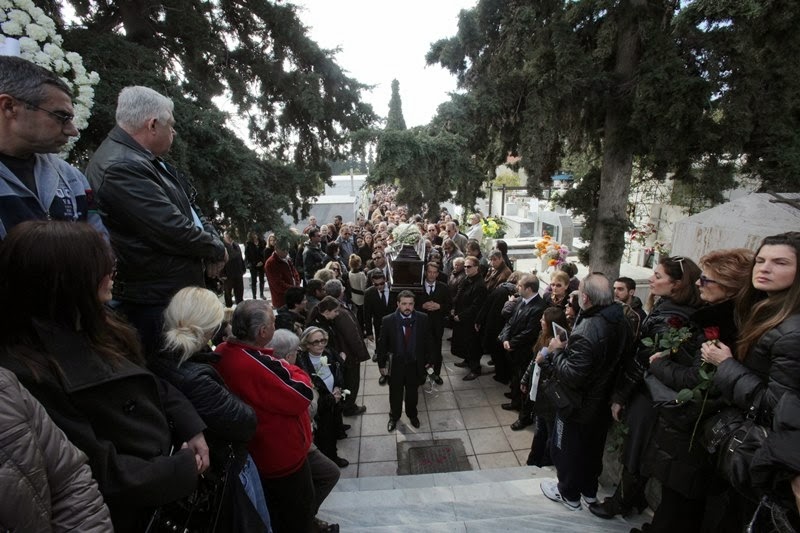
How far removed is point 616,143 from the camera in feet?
22.6

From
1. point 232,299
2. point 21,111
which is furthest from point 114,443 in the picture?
point 232,299

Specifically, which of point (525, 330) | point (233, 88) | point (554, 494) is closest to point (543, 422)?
point (554, 494)

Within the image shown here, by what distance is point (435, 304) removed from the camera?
250 inches

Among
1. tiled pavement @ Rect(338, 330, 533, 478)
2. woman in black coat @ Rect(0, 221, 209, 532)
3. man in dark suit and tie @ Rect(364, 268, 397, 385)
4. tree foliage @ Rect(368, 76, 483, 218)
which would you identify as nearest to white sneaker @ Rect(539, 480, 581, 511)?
tiled pavement @ Rect(338, 330, 533, 478)

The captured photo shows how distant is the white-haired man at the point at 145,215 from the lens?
205cm

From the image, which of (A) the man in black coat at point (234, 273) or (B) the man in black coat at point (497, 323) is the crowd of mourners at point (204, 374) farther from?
(A) the man in black coat at point (234, 273)

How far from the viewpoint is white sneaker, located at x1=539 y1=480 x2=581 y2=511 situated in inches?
134

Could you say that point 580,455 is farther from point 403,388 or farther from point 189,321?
point 189,321

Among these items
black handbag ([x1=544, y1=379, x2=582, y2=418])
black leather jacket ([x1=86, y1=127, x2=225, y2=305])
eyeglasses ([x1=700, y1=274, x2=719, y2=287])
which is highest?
black leather jacket ([x1=86, y1=127, x2=225, y2=305])

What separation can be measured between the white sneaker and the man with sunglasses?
3918 mm

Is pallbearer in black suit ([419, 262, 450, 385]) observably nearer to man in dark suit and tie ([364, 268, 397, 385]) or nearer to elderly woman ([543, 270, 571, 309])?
man in dark suit and tie ([364, 268, 397, 385])

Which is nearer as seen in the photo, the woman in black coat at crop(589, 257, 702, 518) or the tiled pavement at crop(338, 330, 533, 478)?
the woman in black coat at crop(589, 257, 702, 518)

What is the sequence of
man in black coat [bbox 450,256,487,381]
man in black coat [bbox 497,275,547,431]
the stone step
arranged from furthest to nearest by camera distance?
man in black coat [bbox 450,256,487,381] → man in black coat [bbox 497,275,547,431] → the stone step

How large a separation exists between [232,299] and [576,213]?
8.31m
